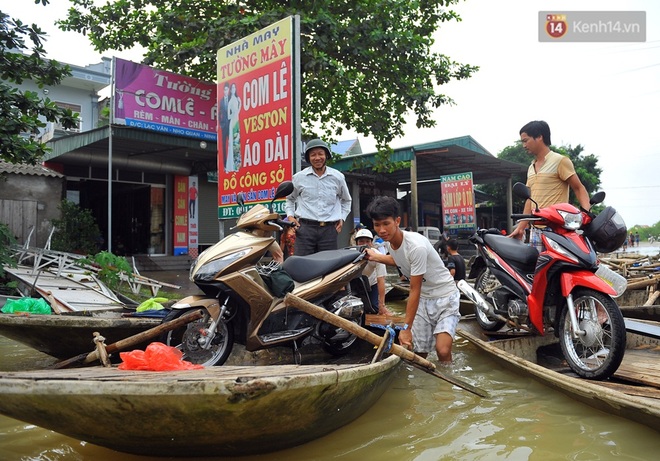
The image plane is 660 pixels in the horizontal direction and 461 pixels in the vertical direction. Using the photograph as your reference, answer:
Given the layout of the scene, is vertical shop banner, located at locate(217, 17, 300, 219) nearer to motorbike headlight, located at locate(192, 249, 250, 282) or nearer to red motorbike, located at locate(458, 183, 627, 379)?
motorbike headlight, located at locate(192, 249, 250, 282)

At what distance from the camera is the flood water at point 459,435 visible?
2143mm

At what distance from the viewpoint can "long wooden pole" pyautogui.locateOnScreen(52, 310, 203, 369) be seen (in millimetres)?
2703

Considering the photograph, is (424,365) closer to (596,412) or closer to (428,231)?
(596,412)

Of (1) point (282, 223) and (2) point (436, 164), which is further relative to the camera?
(2) point (436, 164)

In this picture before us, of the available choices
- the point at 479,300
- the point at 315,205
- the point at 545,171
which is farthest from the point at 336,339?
the point at 545,171

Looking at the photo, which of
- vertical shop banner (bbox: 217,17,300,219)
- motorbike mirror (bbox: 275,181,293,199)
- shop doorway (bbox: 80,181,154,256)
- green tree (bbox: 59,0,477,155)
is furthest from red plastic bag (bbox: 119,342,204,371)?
shop doorway (bbox: 80,181,154,256)

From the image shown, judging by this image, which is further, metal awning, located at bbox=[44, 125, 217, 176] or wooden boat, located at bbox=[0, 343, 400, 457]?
metal awning, located at bbox=[44, 125, 217, 176]

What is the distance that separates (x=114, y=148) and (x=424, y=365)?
10416mm

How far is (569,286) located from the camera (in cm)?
307

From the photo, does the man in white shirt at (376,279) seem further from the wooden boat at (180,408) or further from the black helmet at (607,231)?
the wooden boat at (180,408)

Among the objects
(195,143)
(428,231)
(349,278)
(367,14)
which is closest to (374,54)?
(367,14)

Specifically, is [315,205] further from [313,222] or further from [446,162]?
[446,162]

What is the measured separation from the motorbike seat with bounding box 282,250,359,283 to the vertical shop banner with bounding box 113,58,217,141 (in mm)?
7073

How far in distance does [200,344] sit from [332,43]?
301 inches
